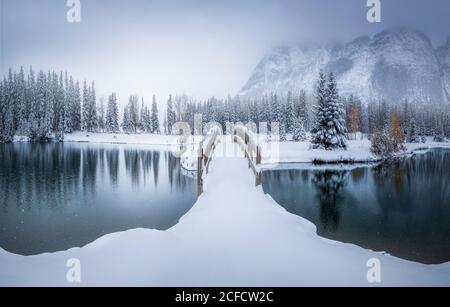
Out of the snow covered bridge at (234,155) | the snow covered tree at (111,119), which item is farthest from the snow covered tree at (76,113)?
the snow covered bridge at (234,155)

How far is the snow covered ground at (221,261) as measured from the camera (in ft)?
11.5

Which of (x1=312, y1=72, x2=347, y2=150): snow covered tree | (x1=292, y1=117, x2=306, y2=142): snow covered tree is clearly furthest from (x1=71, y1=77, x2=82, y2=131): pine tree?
(x1=312, y1=72, x2=347, y2=150): snow covered tree

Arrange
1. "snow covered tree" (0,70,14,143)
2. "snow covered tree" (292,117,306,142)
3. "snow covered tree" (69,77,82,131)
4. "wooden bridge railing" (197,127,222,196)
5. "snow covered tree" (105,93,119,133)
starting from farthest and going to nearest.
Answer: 1. "snow covered tree" (105,93,119,133)
2. "snow covered tree" (69,77,82,131)
3. "snow covered tree" (0,70,14,143)
4. "snow covered tree" (292,117,306,142)
5. "wooden bridge railing" (197,127,222,196)

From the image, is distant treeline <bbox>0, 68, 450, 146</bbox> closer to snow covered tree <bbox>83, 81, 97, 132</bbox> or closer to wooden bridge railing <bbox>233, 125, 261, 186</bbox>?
snow covered tree <bbox>83, 81, 97, 132</bbox>

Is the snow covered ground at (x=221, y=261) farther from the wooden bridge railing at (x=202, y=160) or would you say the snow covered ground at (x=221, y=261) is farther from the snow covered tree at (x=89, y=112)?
the snow covered tree at (x=89, y=112)

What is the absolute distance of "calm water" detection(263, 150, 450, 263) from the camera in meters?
8.70

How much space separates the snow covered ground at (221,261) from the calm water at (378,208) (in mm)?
4323

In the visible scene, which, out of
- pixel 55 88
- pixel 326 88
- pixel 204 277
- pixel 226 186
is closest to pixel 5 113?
pixel 55 88

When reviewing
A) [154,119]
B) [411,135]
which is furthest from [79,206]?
[411,135]

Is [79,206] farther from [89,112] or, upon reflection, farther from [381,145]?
[89,112]

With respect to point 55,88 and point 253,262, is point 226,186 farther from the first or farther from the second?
point 55,88

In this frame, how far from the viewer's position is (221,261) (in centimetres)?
403

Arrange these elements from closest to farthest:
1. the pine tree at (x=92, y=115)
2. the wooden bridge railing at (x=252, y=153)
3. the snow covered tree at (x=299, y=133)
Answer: the wooden bridge railing at (x=252, y=153) < the snow covered tree at (x=299, y=133) < the pine tree at (x=92, y=115)

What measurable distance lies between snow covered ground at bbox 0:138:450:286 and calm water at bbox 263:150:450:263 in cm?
432
